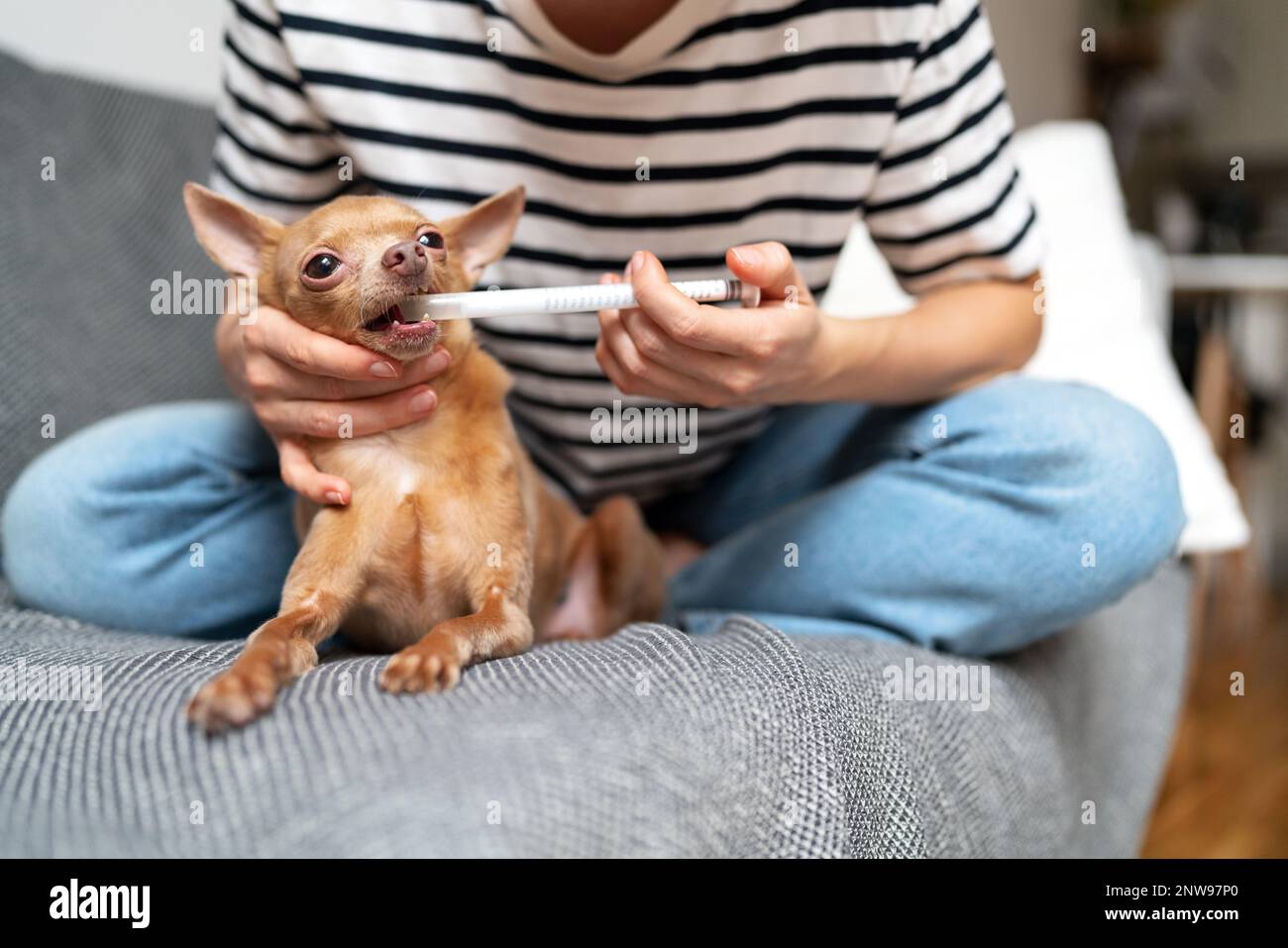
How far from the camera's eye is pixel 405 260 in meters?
0.92

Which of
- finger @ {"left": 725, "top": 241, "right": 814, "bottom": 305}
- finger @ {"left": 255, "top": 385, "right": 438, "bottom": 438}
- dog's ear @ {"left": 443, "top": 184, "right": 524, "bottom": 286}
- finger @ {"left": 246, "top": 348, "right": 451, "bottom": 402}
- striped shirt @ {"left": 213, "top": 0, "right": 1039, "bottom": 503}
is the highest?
striped shirt @ {"left": 213, "top": 0, "right": 1039, "bottom": 503}

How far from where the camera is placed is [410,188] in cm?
130

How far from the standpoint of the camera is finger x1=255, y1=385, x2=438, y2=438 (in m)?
1.01

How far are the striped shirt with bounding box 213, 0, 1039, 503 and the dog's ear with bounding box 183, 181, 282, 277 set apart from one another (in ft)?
0.84

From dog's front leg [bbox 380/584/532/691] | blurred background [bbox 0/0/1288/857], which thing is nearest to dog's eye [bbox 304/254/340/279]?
dog's front leg [bbox 380/584/532/691]

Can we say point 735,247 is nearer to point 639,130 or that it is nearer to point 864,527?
point 639,130

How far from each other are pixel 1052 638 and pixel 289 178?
1.22m

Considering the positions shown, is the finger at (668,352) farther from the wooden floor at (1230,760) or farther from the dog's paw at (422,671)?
the wooden floor at (1230,760)

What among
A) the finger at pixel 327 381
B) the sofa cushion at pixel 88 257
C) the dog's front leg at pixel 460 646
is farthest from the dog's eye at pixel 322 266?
the sofa cushion at pixel 88 257

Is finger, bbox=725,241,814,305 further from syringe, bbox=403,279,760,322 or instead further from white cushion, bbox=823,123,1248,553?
white cushion, bbox=823,123,1248,553

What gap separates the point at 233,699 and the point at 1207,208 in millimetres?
4442

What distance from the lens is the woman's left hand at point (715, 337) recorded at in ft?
3.13

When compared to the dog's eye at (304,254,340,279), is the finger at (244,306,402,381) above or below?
below
